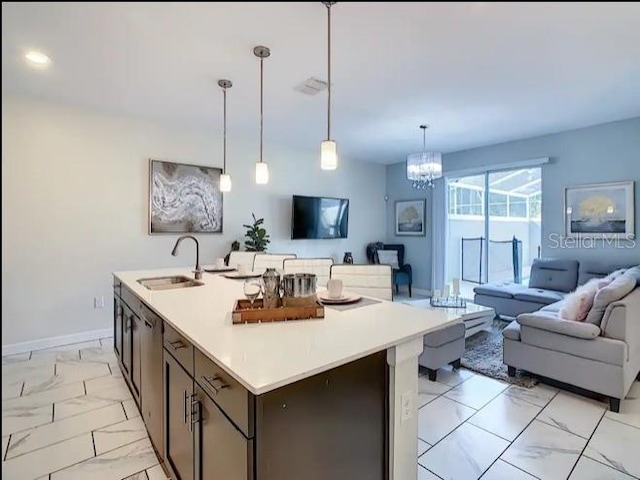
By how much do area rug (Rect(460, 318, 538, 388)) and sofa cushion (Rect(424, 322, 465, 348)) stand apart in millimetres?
402

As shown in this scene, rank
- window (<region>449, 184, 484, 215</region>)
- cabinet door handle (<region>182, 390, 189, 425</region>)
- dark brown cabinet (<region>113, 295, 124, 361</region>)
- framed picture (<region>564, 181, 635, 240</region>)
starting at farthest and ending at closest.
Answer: window (<region>449, 184, 484, 215</region>)
framed picture (<region>564, 181, 635, 240</region>)
dark brown cabinet (<region>113, 295, 124, 361</region>)
cabinet door handle (<region>182, 390, 189, 425</region>)

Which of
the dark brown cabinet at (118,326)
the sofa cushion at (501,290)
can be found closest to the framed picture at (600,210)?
the sofa cushion at (501,290)

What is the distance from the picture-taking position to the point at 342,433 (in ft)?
4.24

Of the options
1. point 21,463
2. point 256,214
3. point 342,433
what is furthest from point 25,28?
point 256,214

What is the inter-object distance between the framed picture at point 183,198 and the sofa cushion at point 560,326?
369 cm

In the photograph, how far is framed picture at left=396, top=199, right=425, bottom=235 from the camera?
6.48m

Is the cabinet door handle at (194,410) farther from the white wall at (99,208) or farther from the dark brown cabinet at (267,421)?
the white wall at (99,208)

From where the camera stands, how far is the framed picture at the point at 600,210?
13.8 ft

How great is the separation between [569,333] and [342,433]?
216 cm

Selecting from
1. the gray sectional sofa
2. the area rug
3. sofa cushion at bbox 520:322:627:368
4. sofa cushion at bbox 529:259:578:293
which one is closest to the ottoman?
the area rug

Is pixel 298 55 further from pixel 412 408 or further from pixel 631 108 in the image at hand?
pixel 631 108

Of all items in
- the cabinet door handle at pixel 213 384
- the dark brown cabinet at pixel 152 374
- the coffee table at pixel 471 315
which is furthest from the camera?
the coffee table at pixel 471 315

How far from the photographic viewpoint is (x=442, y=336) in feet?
9.39

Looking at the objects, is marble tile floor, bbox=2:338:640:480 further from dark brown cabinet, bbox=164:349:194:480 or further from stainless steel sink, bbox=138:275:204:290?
stainless steel sink, bbox=138:275:204:290
